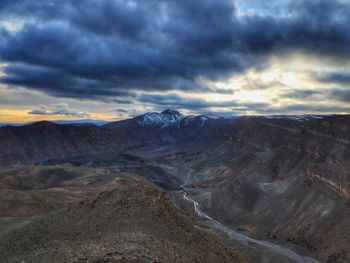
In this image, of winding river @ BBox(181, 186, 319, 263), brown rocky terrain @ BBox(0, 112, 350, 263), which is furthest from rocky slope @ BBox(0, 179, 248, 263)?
winding river @ BBox(181, 186, 319, 263)

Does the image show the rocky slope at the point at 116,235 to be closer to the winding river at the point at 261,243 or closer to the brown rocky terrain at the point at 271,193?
the brown rocky terrain at the point at 271,193

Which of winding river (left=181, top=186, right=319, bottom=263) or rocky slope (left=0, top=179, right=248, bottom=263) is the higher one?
rocky slope (left=0, top=179, right=248, bottom=263)

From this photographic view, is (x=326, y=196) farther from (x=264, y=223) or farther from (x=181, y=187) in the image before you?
(x=181, y=187)

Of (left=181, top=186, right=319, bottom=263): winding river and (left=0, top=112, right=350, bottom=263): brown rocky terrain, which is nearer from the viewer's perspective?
(left=0, top=112, right=350, bottom=263): brown rocky terrain

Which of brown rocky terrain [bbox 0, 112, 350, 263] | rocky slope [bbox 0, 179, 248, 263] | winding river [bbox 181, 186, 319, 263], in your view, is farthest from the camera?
winding river [bbox 181, 186, 319, 263]

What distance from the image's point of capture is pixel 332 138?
138750mm

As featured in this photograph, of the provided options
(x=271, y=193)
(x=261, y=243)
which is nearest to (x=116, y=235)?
(x=261, y=243)

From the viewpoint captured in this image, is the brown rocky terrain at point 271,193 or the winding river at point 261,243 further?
the winding river at point 261,243

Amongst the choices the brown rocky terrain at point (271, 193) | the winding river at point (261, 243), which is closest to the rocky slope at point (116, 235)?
the brown rocky terrain at point (271, 193)

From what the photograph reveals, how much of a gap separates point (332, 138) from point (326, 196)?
134 ft

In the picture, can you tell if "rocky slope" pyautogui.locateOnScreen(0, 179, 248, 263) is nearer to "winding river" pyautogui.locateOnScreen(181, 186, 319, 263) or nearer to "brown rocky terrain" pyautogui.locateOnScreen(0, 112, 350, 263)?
"brown rocky terrain" pyautogui.locateOnScreen(0, 112, 350, 263)

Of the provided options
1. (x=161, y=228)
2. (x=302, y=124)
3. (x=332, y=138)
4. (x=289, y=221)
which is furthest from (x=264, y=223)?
(x=302, y=124)

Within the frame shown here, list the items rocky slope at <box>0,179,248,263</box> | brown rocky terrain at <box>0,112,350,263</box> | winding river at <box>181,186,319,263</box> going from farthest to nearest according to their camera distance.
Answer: winding river at <box>181,186,319,263</box>
brown rocky terrain at <box>0,112,350,263</box>
rocky slope at <box>0,179,248,263</box>

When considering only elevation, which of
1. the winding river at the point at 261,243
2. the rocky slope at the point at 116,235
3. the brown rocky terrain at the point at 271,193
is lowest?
the winding river at the point at 261,243
